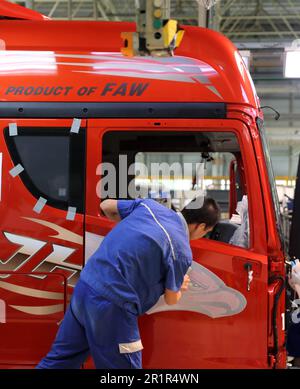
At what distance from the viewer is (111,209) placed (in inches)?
111

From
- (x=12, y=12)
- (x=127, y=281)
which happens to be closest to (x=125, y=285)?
(x=127, y=281)

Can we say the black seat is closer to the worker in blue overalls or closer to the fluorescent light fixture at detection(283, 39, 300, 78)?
the worker in blue overalls

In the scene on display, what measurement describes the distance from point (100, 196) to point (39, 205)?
39cm

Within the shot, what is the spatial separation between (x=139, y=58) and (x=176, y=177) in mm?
974

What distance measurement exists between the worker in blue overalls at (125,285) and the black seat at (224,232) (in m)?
1.00

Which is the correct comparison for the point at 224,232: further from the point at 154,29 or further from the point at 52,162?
the point at 154,29

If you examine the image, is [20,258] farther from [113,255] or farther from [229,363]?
[229,363]

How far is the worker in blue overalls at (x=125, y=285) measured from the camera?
2432 mm

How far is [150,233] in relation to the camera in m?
2.46

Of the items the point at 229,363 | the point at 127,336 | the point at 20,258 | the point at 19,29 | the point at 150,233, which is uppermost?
the point at 19,29

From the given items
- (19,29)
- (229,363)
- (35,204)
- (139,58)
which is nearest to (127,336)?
(229,363)

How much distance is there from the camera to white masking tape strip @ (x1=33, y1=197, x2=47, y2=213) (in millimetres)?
2912

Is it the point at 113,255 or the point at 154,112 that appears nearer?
the point at 113,255

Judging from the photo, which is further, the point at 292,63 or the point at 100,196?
the point at 292,63
